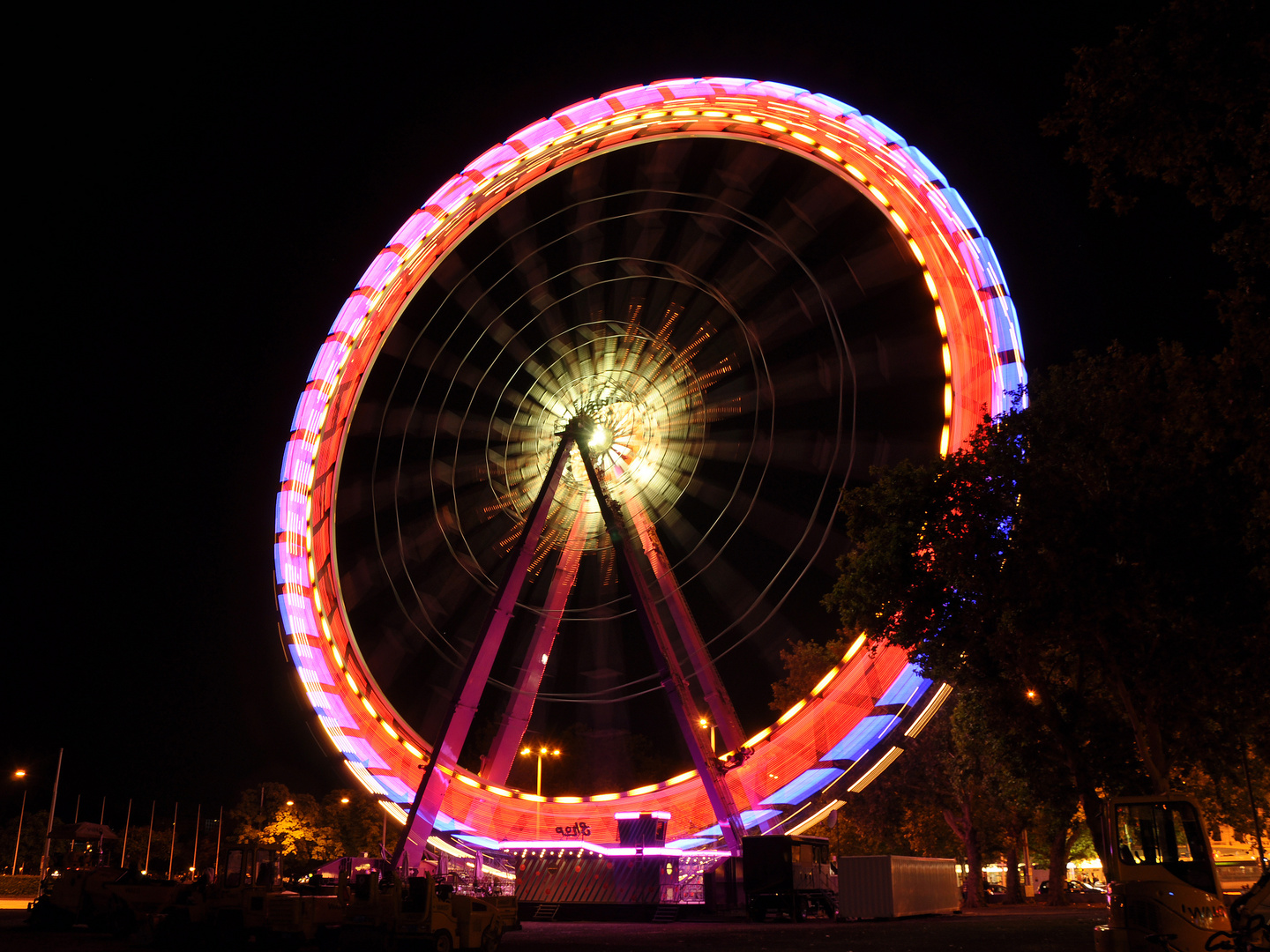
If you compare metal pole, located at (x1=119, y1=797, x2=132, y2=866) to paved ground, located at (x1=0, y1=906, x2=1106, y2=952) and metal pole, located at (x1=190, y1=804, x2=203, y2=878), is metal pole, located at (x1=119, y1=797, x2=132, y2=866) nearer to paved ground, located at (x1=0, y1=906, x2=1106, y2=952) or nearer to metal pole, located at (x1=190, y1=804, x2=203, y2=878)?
metal pole, located at (x1=190, y1=804, x2=203, y2=878)

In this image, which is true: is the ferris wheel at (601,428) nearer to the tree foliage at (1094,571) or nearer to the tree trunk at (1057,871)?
the tree foliage at (1094,571)

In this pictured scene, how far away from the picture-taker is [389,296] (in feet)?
73.4

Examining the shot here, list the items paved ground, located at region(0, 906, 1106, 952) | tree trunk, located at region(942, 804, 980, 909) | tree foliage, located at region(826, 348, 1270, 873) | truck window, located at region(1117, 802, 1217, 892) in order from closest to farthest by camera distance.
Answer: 1. truck window, located at region(1117, 802, 1217, 892)
2. tree foliage, located at region(826, 348, 1270, 873)
3. paved ground, located at region(0, 906, 1106, 952)
4. tree trunk, located at region(942, 804, 980, 909)

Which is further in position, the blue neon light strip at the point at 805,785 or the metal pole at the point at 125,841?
the metal pole at the point at 125,841

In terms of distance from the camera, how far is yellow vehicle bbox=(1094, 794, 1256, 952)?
9.84m

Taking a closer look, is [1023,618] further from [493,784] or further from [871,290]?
[493,784]

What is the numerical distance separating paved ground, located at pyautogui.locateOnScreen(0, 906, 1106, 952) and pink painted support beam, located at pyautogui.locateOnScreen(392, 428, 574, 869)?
10.2 feet

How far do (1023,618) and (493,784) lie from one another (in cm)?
1260

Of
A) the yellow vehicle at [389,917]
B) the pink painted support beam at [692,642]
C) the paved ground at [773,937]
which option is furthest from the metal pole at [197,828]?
the yellow vehicle at [389,917]

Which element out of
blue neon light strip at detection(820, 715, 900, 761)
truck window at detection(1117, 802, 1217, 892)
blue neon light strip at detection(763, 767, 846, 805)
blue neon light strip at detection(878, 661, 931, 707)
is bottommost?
truck window at detection(1117, 802, 1217, 892)

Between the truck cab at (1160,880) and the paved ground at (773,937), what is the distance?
14.1ft

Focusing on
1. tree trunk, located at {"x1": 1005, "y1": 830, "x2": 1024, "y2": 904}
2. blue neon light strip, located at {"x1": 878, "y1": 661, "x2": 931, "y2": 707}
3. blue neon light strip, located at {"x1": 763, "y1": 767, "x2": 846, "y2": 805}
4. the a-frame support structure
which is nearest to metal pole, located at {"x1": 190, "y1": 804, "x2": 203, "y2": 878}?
tree trunk, located at {"x1": 1005, "y1": 830, "x2": 1024, "y2": 904}

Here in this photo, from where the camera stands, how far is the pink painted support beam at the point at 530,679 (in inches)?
862

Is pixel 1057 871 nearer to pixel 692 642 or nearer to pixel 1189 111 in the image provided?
pixel 692 642
